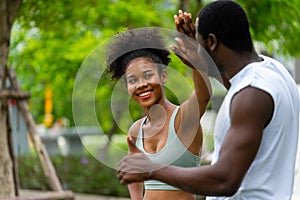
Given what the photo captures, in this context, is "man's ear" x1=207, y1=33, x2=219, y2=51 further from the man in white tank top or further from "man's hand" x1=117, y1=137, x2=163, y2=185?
"man's hand" x1=117, y1=137, x2=163, y2=185

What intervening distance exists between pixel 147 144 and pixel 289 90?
3.08 ft

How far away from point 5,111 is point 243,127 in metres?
6.04

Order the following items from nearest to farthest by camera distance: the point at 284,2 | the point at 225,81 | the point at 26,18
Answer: the point at 225,81, the point at 26,18, the point at 284,2

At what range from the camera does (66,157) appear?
559 inches

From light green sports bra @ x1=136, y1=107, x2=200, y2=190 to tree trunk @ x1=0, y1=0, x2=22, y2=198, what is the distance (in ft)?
14.5

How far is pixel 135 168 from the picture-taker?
2.47 metres

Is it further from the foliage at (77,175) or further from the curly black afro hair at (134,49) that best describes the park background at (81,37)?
the curly black afro hair at (134,49)

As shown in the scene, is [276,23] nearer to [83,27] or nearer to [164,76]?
[83,27]

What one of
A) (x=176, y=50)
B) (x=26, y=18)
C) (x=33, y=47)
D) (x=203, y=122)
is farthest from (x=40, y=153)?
(x=176, y=50)

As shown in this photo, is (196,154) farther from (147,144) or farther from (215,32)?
(215,32)

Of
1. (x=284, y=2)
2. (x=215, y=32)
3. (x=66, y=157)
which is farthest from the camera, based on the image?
(x=66, y=157)

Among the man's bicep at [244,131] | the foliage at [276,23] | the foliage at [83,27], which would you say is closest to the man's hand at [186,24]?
the man's bicep at [244,131]

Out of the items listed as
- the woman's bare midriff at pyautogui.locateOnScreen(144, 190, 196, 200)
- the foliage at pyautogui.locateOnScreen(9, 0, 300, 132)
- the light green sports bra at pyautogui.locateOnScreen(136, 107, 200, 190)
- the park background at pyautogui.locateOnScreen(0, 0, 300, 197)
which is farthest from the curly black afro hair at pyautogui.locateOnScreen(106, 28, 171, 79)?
the foliage at pyautogui.locateOnScreen(9, 0, 300, 132)

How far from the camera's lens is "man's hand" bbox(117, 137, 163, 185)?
2469 mm
